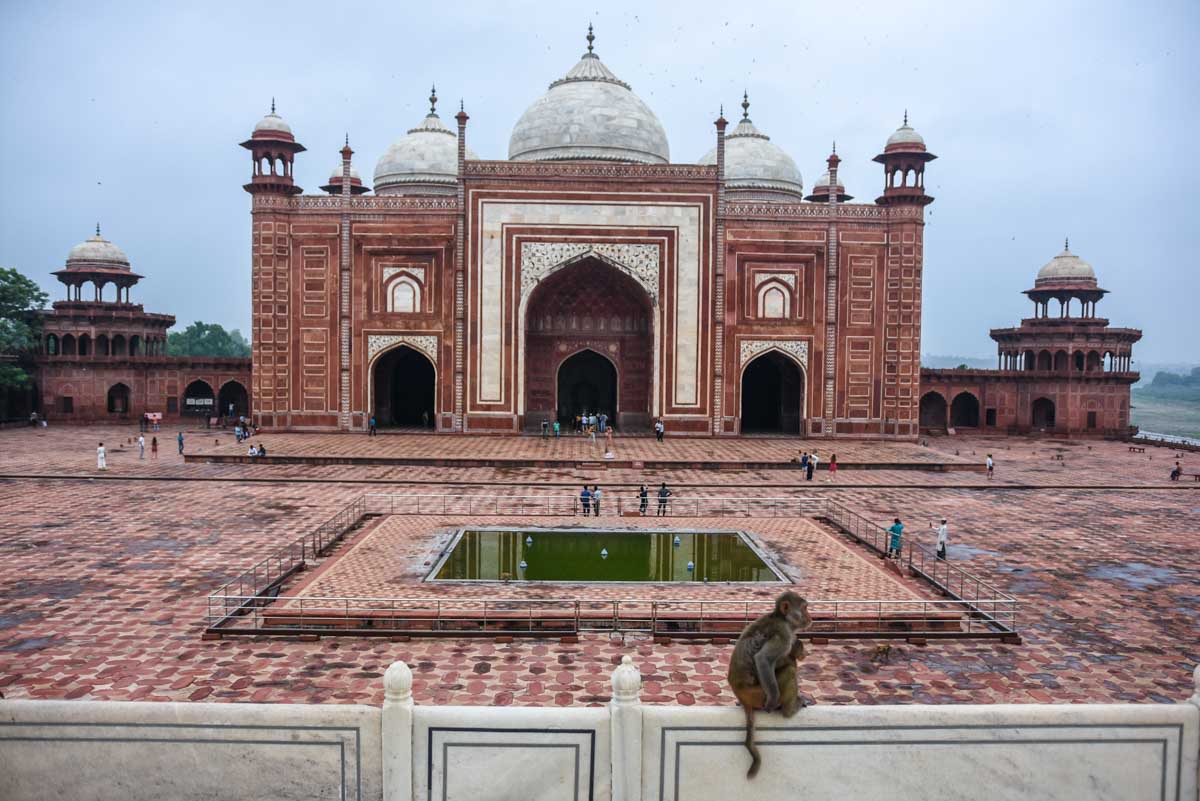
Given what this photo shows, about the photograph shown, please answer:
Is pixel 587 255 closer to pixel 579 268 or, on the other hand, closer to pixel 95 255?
pixel 579 268

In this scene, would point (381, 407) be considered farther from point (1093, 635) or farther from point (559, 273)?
point (1093, 635)

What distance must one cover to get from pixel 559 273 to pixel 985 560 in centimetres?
1676

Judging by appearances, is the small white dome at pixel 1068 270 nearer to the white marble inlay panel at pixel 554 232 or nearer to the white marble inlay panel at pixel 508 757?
the white marble inlay panel at pixel 554 232

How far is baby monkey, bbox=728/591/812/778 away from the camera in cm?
362

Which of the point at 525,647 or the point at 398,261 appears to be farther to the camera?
the point at 398,261

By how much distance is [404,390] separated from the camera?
27906 mm

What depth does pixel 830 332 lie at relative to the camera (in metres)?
24.7

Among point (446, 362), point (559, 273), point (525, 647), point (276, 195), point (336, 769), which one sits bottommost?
point (525, 647)

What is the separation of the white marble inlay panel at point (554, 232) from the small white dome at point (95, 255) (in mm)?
16092

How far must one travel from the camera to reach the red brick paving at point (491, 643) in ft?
20.9

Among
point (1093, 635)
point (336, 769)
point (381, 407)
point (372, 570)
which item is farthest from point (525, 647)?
point (381, 407)

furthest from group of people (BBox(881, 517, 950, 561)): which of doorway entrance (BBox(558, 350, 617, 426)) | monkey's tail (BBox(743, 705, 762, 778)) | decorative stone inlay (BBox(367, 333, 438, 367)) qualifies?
doorway entrance (BBox(558, 350, 617, 426))

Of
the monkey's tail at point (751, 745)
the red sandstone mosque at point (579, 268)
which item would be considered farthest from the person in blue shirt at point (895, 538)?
the red sandstone mosque at point (579, 268)

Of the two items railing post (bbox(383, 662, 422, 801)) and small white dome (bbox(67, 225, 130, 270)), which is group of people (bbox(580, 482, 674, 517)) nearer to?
railing post (bbox(383, 662, 422, 801))
